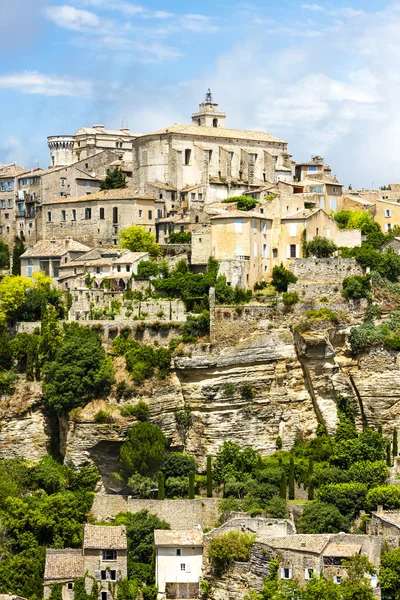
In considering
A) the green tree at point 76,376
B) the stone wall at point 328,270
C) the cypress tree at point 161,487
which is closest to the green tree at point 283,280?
the stone wall at point 328,270

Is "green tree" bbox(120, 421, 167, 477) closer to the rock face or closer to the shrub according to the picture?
the rock face

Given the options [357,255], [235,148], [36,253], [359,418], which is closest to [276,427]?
[359,418]

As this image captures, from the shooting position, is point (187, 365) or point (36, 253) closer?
point (187, 365)

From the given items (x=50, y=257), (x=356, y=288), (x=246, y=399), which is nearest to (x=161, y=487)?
(x=246, y=399)

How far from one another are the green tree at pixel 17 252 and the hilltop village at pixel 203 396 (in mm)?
162

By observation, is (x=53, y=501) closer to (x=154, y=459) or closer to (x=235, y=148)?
(x=154, y=459)

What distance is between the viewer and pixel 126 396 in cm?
6606

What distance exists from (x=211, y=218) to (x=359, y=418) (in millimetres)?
12406

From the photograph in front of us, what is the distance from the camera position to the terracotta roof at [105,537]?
58.1 metres

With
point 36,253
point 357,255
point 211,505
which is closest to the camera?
point 211,505

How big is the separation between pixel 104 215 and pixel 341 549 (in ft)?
95.0

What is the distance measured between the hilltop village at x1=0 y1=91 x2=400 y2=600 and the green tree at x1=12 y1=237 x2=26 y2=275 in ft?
0.53

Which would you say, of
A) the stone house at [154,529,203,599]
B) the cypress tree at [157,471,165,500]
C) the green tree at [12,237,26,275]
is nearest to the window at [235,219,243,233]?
the green tree at [12,237,26,275]

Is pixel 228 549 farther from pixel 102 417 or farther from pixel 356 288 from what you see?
pixel 356 288
